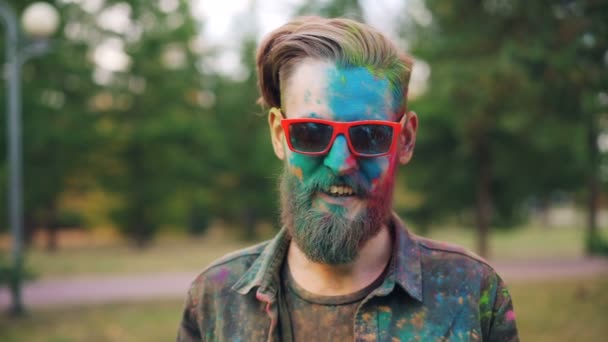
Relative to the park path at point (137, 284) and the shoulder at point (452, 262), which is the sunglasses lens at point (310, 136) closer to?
the shoulder at point (452, 262)

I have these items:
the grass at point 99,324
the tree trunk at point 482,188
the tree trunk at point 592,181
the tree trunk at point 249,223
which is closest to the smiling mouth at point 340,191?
the grass at point 99,324

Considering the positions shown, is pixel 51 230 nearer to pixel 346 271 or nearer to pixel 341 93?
pixel 346 271

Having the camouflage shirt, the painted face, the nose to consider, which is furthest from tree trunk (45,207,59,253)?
the nose

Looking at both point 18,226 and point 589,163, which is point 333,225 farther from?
point 589,163

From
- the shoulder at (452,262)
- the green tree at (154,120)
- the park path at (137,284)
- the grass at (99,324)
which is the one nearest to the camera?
the shoulder at (452,262)

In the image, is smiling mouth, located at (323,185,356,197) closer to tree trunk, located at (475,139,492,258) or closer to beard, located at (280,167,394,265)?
beard, located at (280,167,394,265)

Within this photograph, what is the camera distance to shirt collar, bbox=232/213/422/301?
6.12 feet

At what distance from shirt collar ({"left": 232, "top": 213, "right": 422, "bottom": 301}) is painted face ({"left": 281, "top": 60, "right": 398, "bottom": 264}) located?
0.41 feet

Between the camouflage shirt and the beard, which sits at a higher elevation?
the beard

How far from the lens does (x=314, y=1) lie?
17.7 m

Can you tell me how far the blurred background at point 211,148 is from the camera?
887cm

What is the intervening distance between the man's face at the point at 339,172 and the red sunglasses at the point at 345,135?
0.02 meters

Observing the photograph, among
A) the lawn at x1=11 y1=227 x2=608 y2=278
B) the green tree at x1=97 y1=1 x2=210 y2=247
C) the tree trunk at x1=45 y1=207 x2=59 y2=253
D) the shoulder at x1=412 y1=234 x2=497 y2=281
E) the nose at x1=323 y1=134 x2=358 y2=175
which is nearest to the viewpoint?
the nose at x1=323 y1=134 x2=358 y2=175

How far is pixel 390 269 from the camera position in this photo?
1.92 meters
